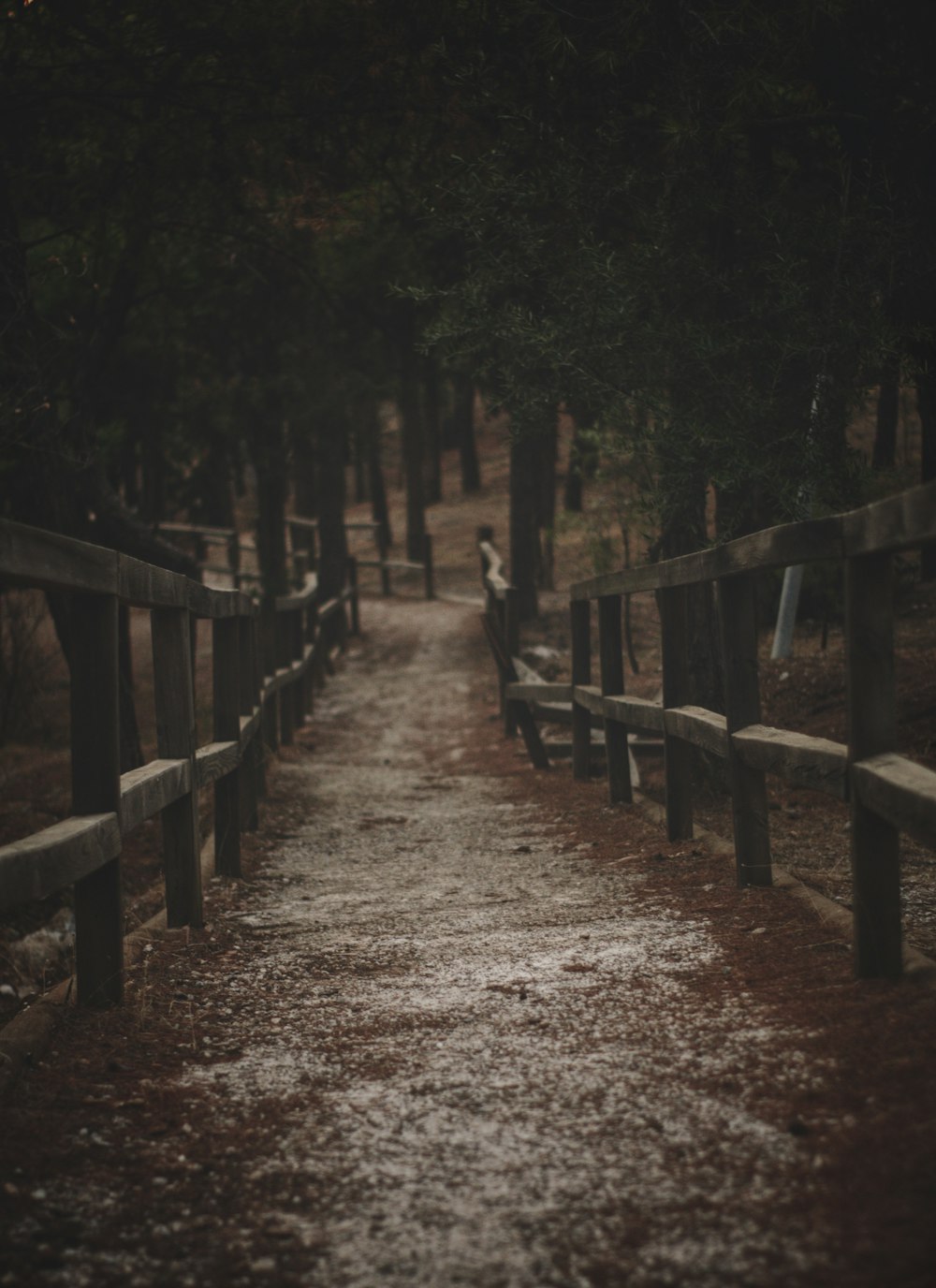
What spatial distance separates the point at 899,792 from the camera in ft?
10.6

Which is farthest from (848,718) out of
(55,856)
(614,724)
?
(614,724)

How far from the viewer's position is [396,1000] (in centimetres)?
424

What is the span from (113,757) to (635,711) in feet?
13.4

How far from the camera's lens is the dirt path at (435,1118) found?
7.89ft

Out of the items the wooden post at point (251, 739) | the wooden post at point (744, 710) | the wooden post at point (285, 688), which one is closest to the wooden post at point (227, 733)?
the wooden post at point (251, 739)

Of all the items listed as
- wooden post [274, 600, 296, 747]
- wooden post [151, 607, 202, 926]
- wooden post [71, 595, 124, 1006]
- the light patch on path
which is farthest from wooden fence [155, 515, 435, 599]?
wooden post [71, 595, 124, 1006]

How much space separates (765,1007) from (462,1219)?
143 centimetres

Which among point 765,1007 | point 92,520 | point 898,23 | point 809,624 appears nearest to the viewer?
point 765,1007

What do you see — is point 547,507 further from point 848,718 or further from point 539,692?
point 848,718

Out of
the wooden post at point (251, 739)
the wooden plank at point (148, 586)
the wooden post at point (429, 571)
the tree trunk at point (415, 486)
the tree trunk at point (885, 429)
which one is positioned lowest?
the wooden post at point (251, 739)

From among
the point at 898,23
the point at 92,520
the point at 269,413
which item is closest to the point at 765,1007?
the point at 898,23

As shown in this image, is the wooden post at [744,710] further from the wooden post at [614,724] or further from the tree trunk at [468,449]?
the tree trunk at [468,449]

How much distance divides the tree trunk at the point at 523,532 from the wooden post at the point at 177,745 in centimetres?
1332

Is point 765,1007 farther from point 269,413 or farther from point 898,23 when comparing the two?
point 269,413
